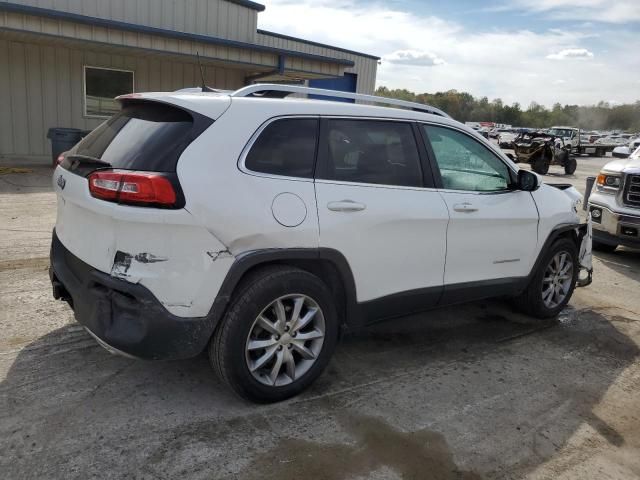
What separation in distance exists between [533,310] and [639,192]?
3443 millimetres

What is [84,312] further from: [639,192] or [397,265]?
[639,192]

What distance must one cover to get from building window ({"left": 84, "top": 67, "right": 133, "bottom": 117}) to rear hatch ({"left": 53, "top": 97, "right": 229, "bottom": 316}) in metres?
11.4

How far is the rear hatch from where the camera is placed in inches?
110

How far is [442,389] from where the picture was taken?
3.64 m

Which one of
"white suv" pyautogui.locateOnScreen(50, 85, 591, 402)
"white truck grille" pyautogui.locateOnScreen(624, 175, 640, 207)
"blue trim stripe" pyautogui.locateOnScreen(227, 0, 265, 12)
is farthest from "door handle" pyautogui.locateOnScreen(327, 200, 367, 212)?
"blue trim stripe" pyautogui.locateOnScreen(227, 0, 265, 12)

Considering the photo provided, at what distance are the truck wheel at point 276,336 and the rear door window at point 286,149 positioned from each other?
0.59 meters

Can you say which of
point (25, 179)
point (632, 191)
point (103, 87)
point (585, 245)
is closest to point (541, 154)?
A: point (632, 191)

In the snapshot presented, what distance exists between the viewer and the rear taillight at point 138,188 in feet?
9.14

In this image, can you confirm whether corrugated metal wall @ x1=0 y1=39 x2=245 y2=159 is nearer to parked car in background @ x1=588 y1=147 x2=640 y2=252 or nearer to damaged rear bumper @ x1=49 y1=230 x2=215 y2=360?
parked car in background @ x1=588 y1=147 x2=640 y2=252

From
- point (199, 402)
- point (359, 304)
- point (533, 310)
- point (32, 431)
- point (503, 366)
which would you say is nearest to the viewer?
point (32, 431)

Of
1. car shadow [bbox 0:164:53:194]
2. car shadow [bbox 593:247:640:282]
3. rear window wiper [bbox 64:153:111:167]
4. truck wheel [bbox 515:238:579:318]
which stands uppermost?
rear window wiper [bbox 64:153:111:167]

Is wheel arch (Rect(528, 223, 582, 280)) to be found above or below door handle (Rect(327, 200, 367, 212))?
below

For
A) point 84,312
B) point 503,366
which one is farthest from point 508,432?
point 84,312

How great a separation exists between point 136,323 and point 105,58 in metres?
12.7
